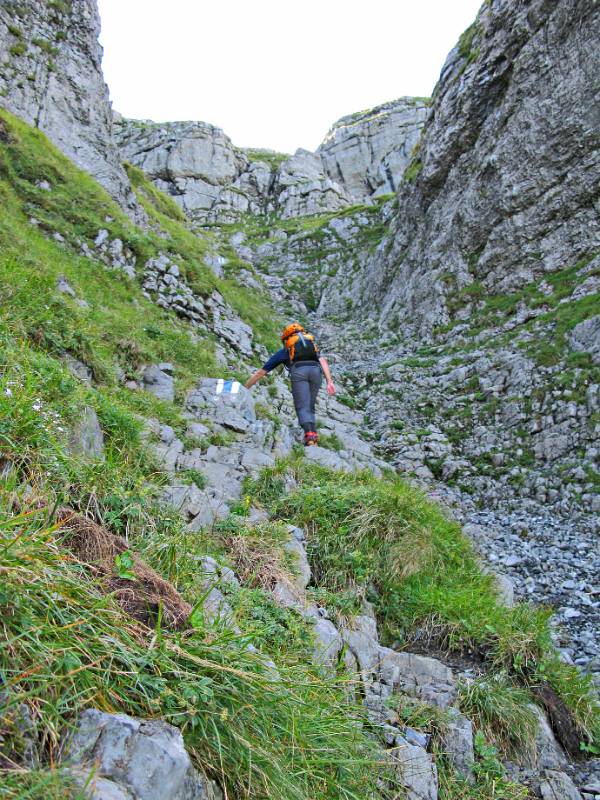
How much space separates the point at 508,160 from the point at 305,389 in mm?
15334

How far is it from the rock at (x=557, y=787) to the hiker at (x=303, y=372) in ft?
20.0

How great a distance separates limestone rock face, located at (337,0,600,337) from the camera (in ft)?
51.4

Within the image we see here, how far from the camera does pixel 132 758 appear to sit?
186cm

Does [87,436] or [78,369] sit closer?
[87,436]

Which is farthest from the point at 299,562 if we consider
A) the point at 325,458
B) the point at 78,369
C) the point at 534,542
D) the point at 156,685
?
the point at 534,542

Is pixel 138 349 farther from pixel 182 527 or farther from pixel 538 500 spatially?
pixel 538 500

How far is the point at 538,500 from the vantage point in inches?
358

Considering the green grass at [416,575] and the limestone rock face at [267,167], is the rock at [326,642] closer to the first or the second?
the green grass at [416,575]

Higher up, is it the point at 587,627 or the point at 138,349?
the point at 138,349

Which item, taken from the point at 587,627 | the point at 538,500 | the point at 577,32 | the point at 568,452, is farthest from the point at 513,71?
the point at 587,627

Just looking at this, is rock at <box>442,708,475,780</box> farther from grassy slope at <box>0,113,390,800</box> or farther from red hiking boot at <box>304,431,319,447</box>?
red hiking boot at <box>304,431,319,447</box>

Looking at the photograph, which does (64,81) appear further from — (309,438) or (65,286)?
(309,438)

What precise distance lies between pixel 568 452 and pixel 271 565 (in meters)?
8.08

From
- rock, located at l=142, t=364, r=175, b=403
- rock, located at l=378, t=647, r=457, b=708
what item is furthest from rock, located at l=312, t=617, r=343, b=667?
rock, located at l=142, t=364, r=175, b=403
